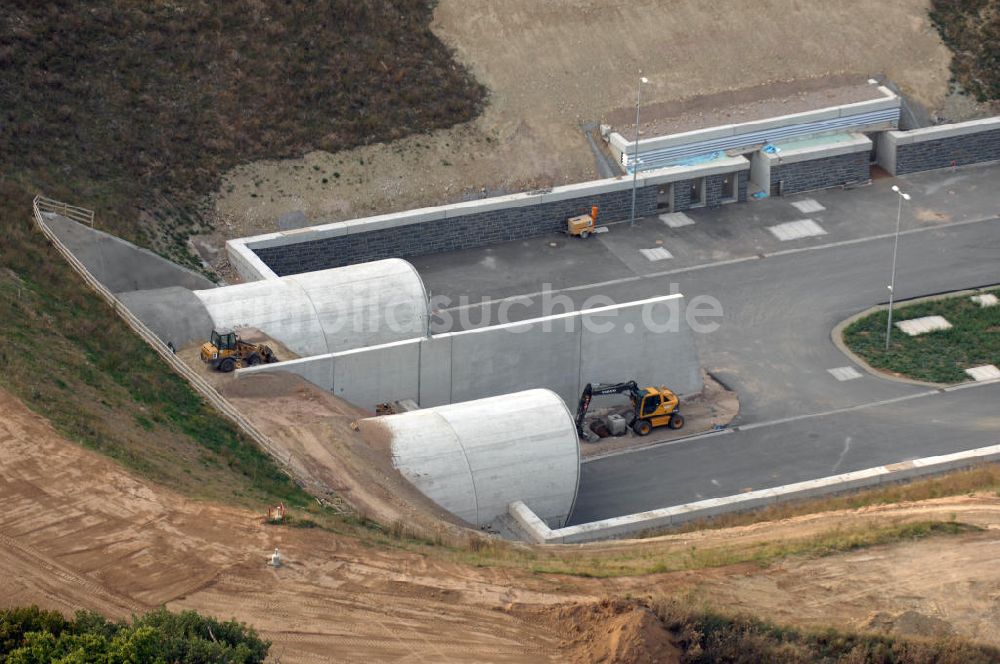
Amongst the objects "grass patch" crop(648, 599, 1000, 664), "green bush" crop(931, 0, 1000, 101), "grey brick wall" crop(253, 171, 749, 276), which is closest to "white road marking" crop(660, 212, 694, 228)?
"grey brick wall" crop(253, 171, 749, 276)

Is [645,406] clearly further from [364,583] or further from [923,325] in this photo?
[364,583]

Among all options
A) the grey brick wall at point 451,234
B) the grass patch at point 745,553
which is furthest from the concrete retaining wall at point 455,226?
the grass patch at point 745,553

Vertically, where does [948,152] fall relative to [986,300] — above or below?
above

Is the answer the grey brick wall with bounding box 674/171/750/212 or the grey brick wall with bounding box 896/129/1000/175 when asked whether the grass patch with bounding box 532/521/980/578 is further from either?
the grey brick wall with bounding box 896/129/1000/175

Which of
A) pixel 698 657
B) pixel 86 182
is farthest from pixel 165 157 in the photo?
pixel 698 657

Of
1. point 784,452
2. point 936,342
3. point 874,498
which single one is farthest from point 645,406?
point 936,342

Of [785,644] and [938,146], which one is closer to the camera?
[785,644]

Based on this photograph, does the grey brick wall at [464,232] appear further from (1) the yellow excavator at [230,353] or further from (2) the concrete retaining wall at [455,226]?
(1) the yellow excavator at [230,353]
